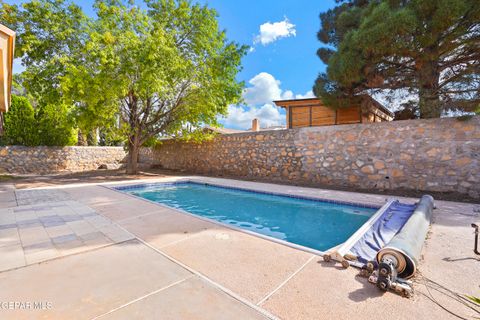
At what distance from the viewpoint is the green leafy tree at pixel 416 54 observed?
567 cm

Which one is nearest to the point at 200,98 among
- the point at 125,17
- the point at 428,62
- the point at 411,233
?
the point at 125,17

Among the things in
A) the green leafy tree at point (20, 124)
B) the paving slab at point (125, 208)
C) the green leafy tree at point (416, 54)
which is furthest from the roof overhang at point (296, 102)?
the green leafy tree at point (20, 124)

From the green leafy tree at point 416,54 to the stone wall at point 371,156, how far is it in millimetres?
845

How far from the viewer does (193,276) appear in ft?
7.36

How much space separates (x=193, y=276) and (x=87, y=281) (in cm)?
105

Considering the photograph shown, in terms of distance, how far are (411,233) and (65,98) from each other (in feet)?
37.2

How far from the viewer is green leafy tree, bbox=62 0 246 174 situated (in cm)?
805

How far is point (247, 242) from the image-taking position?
10.3 feet

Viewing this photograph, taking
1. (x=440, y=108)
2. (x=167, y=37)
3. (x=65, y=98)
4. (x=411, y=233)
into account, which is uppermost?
(x=167, y=37)

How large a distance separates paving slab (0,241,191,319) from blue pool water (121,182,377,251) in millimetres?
2181

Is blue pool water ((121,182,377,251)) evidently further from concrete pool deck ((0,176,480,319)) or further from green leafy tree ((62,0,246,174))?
green leafy tree ((62,0,246,174))

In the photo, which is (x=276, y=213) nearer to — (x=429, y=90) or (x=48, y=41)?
(x=429, y=90)

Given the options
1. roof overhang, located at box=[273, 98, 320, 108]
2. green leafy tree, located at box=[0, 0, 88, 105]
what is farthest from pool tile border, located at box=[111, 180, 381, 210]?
roof overhang, located at box=[273, 98, 320, 108]

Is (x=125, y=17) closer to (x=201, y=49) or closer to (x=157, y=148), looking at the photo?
(x=201, y=49)
